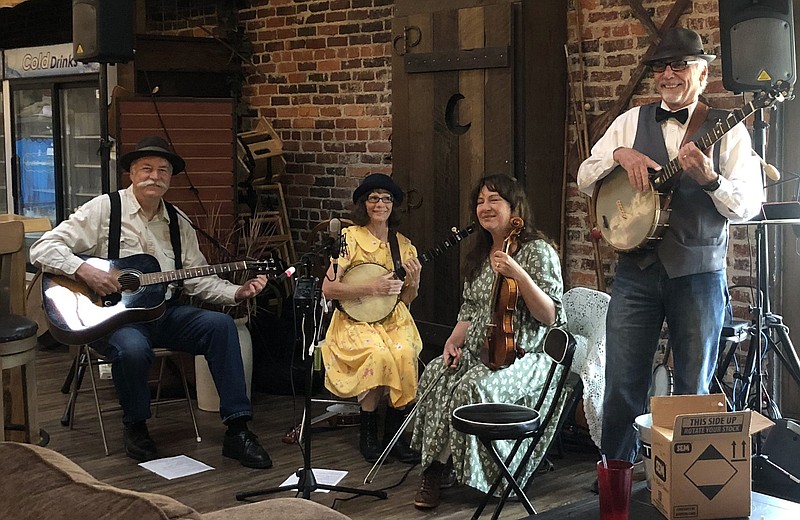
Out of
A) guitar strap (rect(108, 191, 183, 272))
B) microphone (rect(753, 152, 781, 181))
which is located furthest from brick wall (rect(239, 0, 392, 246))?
microphone (rect(753, 152, 781, 181))

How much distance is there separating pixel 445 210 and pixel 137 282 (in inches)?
58.1

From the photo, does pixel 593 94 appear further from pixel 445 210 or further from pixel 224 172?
pixel 224 172

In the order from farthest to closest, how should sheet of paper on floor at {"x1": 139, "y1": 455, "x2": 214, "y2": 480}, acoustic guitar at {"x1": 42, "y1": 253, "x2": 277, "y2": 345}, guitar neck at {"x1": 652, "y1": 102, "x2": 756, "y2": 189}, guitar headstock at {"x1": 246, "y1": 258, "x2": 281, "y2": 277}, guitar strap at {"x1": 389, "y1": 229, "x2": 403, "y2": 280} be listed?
guitar strap at {"x1": 389, "y1": 229, "x2": 403, "y2": 280} < acoustic guitar at {"x1": 42, "y1": 253, "x2": 277, "y2": 345} < sheet of paper on floor at {"x1": 139, "y1": 455, "x2": 214, "y2": 480} < guitar headstock at {"x1": 246, "y1": 258, "x2": 281, "y2": 277} < guitar neck at {"x1": 652, "y1": 102, "x2": 756, "y2": 189}

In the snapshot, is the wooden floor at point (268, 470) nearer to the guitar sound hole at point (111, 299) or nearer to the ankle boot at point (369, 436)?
the ankle boot at point (369, 436)

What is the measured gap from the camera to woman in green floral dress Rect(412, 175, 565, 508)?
378 centimetres

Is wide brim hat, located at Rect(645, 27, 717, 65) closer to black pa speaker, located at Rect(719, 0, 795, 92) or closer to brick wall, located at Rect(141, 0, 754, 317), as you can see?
→ black pa speaker, located at Rect(719, 0, 795, 92)

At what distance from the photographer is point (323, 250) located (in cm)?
362

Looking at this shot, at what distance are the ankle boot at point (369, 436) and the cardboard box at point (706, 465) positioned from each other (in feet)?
7.26

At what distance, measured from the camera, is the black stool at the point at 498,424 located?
3.22 meters

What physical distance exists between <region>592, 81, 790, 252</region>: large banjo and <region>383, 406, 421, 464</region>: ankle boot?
1308 mm

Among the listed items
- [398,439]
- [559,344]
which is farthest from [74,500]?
[398,439]

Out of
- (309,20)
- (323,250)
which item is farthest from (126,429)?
(309,20)

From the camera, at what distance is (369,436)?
444 centimetres

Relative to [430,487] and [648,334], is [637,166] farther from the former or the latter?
[430,487]
